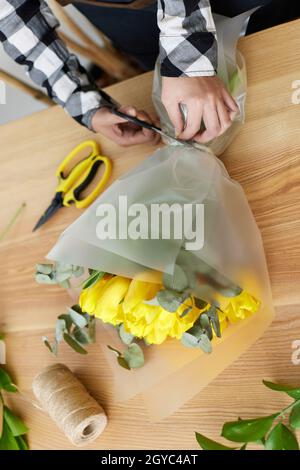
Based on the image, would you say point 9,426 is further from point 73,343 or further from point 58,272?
point 58,272

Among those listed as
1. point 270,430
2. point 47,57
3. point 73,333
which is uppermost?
point 47,57

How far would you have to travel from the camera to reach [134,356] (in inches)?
25.5

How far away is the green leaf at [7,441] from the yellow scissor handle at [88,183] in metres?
0.35

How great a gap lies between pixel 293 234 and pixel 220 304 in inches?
5.8

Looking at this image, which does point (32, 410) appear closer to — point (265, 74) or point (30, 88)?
point (265, 74)

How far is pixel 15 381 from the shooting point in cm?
79

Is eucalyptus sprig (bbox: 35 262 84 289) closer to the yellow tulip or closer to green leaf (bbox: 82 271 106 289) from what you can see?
green leaf (bbox: 82 271 106 289)

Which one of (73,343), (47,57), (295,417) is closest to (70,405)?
(73,343)

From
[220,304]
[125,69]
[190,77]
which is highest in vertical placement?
[190,77]

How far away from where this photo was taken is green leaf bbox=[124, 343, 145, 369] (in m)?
0.64

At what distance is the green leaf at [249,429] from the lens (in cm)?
57

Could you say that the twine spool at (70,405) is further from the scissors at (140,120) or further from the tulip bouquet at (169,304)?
the scissors at (140,120)

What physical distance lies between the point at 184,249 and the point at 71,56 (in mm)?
394

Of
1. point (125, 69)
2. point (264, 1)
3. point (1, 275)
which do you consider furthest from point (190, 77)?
point (125, 69)
